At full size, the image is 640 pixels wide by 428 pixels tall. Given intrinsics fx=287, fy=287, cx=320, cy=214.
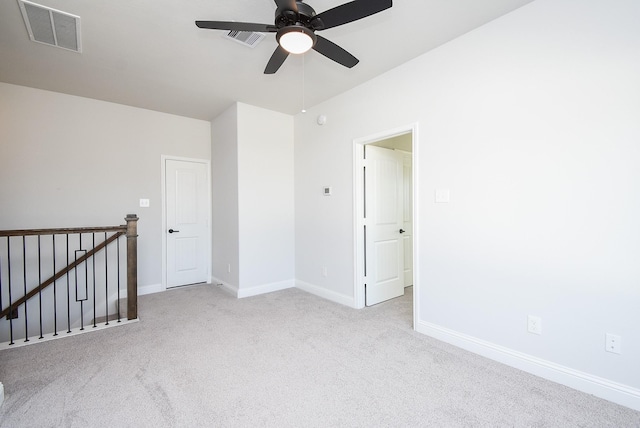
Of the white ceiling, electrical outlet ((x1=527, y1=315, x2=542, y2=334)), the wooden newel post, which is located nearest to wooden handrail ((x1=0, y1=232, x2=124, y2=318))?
the wooden newel post

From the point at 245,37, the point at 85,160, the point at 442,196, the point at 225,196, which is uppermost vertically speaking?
the point at 245,37

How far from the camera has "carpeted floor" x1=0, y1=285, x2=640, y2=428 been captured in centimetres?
169

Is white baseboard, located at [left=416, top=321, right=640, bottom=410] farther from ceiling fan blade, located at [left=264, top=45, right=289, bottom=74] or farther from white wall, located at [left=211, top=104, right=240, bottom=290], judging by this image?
white wall, located at [left=211, top=104, right=240, bottom=290]

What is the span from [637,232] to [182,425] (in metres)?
2.92

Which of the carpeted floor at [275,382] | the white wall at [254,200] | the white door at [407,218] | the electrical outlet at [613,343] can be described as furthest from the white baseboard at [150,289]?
the electrical outlet at [613,343]

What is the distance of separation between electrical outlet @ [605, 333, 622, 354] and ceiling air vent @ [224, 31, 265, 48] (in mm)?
3336

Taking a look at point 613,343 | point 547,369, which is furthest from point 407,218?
point 613,343

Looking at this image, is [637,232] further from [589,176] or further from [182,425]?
[182,425]

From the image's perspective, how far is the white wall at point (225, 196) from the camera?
412cm

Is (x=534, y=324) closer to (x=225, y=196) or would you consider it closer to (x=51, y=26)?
(x=225, y=196)

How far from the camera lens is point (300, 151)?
4.41 m

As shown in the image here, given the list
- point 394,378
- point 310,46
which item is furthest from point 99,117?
point 394,378

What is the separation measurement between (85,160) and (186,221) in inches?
60.2

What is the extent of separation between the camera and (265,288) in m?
4.23
